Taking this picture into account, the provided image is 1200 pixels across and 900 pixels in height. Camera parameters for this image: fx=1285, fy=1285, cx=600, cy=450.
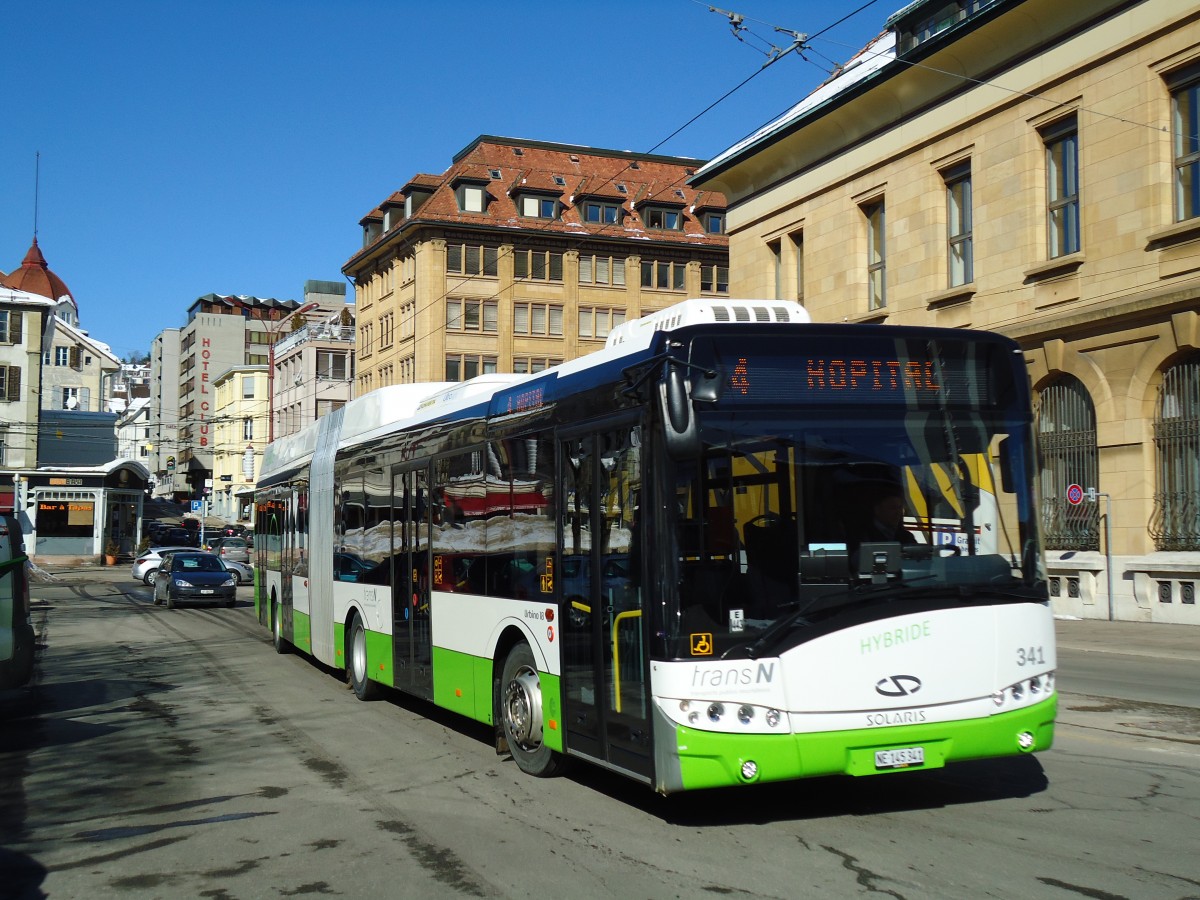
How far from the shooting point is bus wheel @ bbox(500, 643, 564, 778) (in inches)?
354

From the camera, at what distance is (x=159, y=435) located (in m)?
137

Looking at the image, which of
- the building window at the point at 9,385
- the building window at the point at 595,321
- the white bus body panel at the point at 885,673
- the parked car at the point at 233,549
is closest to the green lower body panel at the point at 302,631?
the white bus body panel at the point at 885,673

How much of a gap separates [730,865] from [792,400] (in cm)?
252

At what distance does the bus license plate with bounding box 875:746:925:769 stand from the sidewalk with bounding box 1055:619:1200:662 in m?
12.7

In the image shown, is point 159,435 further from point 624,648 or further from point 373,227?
point 624,648

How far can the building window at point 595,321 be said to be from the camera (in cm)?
6806

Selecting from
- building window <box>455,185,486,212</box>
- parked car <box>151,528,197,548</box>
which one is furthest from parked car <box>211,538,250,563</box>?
building window <box>455,185,486,212</box>

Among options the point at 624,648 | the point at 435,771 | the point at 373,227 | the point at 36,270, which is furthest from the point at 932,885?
the point at 36,270

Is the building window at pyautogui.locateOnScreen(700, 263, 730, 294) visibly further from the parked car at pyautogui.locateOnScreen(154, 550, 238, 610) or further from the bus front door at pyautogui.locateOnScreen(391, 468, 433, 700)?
the bus front door at pyautogui.locateOnScreen(391, 468, 433, 700)

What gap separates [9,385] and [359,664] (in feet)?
210

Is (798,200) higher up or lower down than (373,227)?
lower down

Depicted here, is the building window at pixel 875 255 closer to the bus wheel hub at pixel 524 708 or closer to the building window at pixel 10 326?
the bus wheel hub at pixel 524 708

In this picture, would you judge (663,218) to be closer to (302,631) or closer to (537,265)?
(537,265)

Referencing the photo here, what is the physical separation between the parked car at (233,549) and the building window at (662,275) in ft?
82.5
